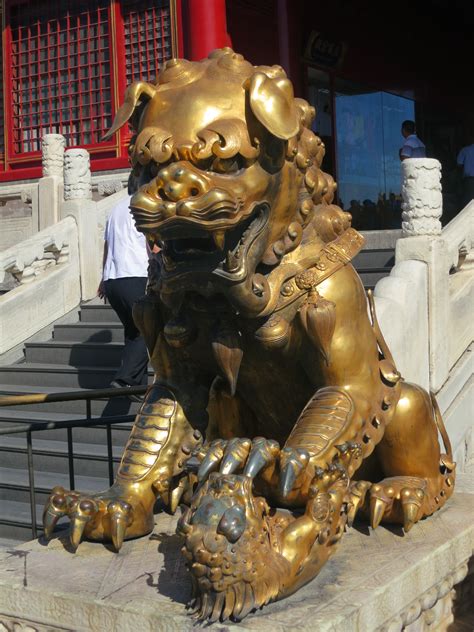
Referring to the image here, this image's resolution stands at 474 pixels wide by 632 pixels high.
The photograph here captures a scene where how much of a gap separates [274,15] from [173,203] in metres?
11.9

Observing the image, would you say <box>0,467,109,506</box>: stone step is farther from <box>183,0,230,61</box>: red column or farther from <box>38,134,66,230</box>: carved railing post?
<box>183,0,230,61</box>: red column

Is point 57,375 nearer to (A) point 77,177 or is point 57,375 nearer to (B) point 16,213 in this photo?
(A) point 77,177

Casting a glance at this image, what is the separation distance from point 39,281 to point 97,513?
6611mm

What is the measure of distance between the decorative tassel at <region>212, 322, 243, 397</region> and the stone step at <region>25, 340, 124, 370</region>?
5.23 meters

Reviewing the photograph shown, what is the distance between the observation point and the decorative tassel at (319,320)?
2668mm

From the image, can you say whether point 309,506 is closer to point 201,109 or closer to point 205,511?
point 205,511

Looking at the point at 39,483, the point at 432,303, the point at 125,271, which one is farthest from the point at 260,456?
the point at 125,271

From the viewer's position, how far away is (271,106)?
252cm

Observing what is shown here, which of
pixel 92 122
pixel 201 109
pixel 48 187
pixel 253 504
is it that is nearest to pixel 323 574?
pixel 253 504

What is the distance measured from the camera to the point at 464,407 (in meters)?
6.93

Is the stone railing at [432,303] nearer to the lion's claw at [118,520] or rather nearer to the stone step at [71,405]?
the stone step at [71,405]

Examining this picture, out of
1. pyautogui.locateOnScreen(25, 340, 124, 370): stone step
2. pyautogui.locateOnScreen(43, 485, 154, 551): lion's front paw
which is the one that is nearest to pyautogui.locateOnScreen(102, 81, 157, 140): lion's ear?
pyautogui.locateOnScreen(43, 485, 154, 551): lion's front paw

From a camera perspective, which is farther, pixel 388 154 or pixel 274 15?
pixel 388 154

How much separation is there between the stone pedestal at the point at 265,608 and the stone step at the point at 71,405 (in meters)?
3.79
